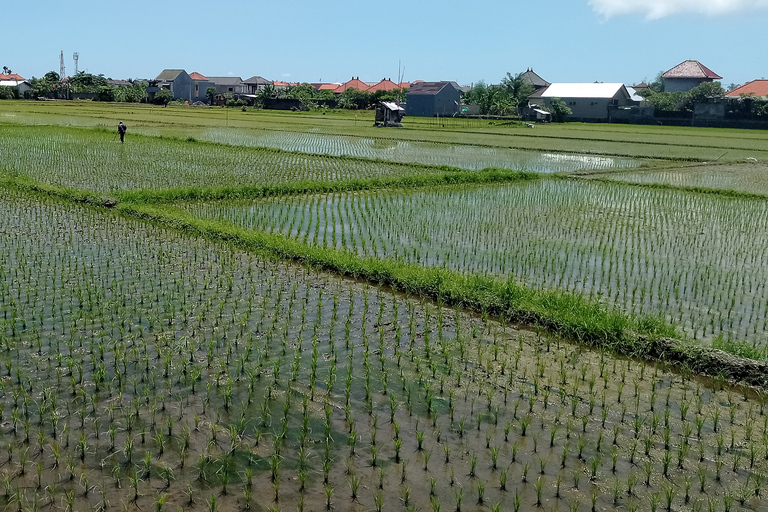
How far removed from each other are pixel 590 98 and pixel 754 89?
12.0 meters

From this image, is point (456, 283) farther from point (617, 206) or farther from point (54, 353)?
point (617, 206)

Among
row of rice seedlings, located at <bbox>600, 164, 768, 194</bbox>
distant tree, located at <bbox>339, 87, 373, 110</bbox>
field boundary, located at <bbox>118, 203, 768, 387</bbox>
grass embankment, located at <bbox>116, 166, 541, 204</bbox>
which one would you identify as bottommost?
field boundary, located at <bbox>118, 203, 768, 387</bbox>

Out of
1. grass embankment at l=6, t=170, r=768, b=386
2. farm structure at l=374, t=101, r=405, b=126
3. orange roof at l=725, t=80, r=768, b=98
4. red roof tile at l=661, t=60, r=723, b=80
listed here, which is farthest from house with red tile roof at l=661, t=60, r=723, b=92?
grass embankment at l=6, t=170, r=768, b=386

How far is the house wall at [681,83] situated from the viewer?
6297 cm

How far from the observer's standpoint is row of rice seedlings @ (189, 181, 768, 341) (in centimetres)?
671

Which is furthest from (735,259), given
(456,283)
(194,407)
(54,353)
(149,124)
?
(149,124)

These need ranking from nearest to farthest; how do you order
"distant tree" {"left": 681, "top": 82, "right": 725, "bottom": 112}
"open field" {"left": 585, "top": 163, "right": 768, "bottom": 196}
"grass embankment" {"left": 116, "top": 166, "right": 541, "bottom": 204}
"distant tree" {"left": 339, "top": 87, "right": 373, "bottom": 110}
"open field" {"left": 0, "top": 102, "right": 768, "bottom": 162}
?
"grass embankment" {"left": 116, "top": 166, "right": 541, "bottom": 204} → "open field" {"left": 585, "top": 163, "right": 768, "bottom": 196} → "open field" {"left": 0, "top": 102, "right": 768, "bottom": 162} → "distant tree" {"left": 681, "top": 82, "right": 725, "bottom": 112} → "distant tree" {"left": 339, "top": 87, "right": 373, "bottom": 110}

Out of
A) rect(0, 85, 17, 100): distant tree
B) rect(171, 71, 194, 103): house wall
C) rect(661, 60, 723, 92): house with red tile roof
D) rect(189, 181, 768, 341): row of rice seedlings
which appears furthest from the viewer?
rect(171, 71, 194, 103): house wall

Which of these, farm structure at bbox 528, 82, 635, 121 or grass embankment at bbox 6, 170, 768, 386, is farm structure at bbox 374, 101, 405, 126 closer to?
farm structure at bbox 528, 82, 635, 121

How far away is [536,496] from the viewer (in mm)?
3465

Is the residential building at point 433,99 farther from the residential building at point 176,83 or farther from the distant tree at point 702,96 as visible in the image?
the residential building at point 176,83

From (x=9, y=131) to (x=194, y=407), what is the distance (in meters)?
22.4

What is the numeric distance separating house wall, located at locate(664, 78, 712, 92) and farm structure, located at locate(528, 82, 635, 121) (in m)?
16.7

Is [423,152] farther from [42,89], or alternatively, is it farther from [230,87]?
[230,87]
